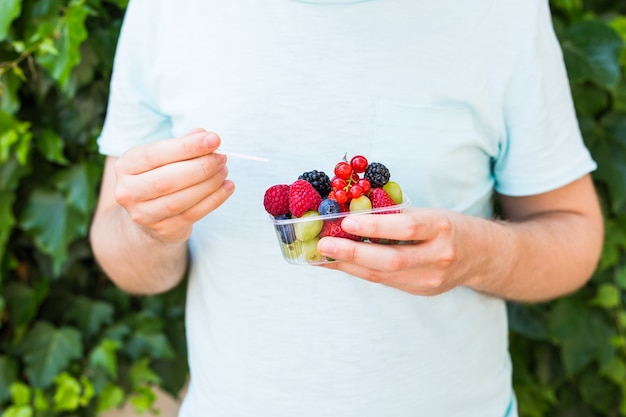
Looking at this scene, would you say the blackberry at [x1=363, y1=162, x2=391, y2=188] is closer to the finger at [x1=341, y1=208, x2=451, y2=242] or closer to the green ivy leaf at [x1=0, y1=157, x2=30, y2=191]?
the finger at [x1=341, y1=208, x2=451, y2=242]

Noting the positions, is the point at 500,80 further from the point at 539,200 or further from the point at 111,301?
the point at 111,301

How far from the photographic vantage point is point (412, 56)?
2.90 ft

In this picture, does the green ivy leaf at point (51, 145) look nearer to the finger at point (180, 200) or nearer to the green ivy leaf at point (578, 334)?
the finger at point (180, 200)

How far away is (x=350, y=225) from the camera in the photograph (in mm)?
654

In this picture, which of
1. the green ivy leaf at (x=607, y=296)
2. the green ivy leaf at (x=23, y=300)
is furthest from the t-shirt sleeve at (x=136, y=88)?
the green ivy leaf at (x=607, y=296)

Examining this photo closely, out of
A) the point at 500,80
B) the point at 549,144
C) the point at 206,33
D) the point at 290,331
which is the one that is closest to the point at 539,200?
the point at 549,144

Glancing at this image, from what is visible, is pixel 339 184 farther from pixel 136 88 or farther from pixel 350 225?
pixel 136 88

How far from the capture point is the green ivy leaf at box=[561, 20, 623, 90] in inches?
53.9

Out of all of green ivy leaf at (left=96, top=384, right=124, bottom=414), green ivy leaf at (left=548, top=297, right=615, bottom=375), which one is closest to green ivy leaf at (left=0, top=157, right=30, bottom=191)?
green ivy leaf at (left=96, top=384, right=124, bottom=414)

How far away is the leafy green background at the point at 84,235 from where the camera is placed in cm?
125

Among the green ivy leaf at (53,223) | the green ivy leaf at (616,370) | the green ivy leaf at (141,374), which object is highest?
the green ivy leaf at (53,223)

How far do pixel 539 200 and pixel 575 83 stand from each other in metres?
0.59

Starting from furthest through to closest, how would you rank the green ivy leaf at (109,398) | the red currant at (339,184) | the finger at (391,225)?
the green ivy leaf at (109,398) < the red currant at (339,184) < the finger at (391,225)

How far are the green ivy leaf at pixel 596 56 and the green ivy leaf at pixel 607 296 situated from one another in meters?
0.48
